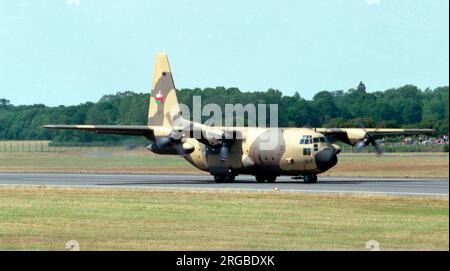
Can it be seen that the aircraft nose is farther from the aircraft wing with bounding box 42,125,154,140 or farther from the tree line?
the tree line

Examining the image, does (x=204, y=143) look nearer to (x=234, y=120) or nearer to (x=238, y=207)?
(x=238, y=207)

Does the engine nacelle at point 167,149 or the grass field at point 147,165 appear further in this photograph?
the grass field at point 147,165

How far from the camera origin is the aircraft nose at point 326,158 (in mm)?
48406

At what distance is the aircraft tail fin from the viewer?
5591cm

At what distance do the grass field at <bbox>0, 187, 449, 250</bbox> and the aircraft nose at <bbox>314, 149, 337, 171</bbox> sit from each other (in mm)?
6979

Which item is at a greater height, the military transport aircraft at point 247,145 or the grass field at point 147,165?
the military transport aircraft at point 247,145

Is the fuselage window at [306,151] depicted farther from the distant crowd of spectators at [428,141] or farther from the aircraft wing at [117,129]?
the distant crowd of spectators at [428,141]

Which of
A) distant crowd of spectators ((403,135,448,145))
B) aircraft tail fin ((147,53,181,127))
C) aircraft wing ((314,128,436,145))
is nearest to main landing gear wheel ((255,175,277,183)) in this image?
aircraft wing ((314,128,436,145))

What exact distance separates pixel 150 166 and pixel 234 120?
27.8 ft

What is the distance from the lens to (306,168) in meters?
49.5

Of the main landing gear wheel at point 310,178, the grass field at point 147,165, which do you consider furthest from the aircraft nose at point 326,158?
the grass field at point 147,165

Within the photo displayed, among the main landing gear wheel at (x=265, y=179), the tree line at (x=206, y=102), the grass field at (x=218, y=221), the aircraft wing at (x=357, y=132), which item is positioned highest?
the tree line at (x=206, y=102)
